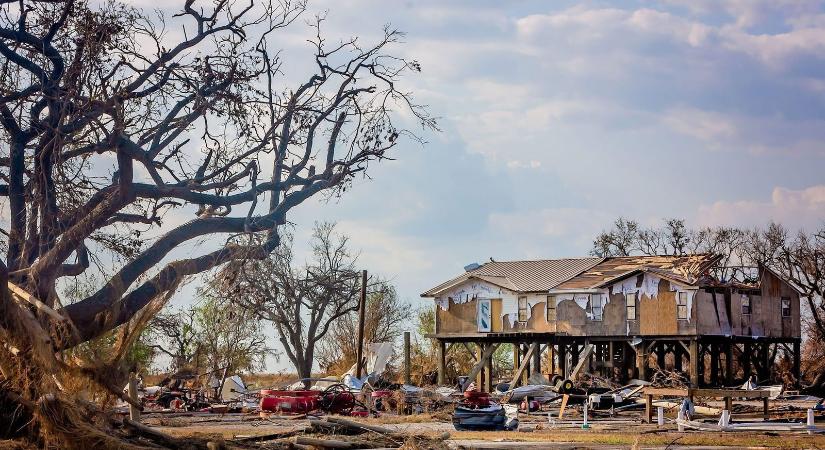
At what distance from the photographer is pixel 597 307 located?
181 feet

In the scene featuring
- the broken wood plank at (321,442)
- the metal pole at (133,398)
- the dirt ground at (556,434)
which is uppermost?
the metal pole at (133,398)

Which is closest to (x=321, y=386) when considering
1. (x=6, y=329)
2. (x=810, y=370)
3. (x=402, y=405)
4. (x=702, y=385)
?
(x=402, y=405)

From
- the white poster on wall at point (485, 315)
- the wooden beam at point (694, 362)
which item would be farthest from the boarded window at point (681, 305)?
the white poster on wall at point (485, 315)

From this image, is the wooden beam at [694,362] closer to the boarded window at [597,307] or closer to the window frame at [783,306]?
the boarded window at [597,307]

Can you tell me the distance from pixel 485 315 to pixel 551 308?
350cm

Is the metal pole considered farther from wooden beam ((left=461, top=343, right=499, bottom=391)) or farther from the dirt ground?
wooden beam ((left=461, top=343, right=499, bottom=391))

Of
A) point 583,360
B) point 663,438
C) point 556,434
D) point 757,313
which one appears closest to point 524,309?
point 583,360

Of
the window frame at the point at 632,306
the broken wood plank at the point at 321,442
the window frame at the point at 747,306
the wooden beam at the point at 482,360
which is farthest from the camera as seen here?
the window frame at the point at 747,306

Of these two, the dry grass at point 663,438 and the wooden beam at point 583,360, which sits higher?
the wooden beam at point 583,360

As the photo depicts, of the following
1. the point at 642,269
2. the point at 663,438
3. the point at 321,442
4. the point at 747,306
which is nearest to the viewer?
the point at 321,442

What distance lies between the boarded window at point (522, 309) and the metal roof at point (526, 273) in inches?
21.7

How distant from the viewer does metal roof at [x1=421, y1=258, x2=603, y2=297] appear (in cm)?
5784

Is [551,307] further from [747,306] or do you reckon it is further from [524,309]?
[747,306]

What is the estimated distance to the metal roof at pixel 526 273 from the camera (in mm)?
57844
